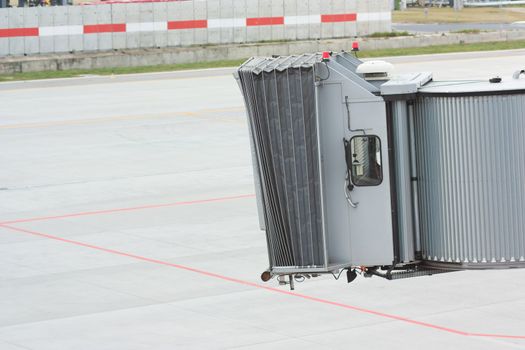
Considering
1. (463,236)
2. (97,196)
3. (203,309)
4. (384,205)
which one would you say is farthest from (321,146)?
(97,196)

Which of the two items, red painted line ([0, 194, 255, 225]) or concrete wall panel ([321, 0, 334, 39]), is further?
concrete wall panel ([321, 0, 334, 39])

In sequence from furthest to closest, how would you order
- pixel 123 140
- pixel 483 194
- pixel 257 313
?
pixel 123 140 < pixel 257 313 < pixel 483 194

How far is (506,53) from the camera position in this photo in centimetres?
6388

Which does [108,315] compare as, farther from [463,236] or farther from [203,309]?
[463,236]

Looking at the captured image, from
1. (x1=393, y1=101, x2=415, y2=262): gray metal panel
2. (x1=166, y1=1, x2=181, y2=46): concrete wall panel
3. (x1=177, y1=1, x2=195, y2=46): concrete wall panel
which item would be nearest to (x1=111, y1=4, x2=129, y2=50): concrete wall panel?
(x1=166, y1=1, x2=181, y2=46): concrete wall panel

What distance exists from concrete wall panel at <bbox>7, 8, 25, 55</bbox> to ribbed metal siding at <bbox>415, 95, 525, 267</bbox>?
4429cm

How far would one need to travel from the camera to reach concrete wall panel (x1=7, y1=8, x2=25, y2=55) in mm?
57006

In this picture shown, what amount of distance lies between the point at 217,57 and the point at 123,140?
75.1ft

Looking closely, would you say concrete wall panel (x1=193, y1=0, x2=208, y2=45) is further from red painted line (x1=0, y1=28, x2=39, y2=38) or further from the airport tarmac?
the airport tarmac

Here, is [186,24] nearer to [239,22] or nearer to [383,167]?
[239,22]

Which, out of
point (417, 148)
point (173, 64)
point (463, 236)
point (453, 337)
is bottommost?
point (453, 337)

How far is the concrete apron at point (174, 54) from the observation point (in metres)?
59.3

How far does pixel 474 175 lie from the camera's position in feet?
49.0

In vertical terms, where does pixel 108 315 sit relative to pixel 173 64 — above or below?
below
